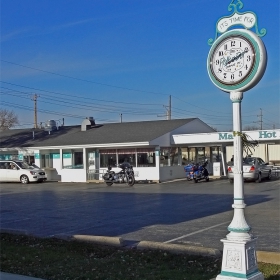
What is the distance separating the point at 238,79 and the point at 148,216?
30.7ft

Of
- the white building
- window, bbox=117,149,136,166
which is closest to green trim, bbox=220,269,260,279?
the white building

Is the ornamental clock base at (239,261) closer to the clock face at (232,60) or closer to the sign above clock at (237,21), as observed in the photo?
the clock face at (232,60)

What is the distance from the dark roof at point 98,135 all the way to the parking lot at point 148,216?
11.4 meters

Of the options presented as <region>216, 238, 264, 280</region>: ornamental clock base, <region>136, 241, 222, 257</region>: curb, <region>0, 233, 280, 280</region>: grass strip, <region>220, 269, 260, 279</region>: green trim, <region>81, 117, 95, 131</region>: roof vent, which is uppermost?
<region>81, 117, 95, 131</region>: roof vent

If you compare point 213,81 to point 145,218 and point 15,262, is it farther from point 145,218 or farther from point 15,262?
point 145,218

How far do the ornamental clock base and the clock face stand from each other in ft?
6.72

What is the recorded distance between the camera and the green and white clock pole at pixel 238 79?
5852 millimetres

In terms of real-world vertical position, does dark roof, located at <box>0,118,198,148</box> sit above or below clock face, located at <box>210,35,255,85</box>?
above

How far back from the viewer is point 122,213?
51.6ft

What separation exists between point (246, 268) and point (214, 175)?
2928 cm

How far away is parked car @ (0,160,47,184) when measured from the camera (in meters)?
Answer: 33.8

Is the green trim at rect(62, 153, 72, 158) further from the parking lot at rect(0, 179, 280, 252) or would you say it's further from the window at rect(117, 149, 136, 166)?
the parking lot at rect(0, 179, 280, 252)

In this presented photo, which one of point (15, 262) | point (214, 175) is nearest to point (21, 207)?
point (15, 262)

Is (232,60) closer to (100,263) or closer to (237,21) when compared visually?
(237,21)
